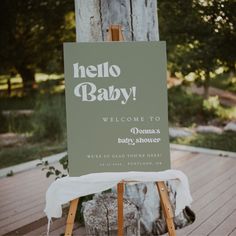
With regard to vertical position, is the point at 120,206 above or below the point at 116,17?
below

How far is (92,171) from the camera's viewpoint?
2.47m

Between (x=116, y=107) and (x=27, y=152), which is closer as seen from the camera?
(x=116, y=107)

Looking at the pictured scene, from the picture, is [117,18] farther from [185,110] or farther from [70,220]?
[185,110]

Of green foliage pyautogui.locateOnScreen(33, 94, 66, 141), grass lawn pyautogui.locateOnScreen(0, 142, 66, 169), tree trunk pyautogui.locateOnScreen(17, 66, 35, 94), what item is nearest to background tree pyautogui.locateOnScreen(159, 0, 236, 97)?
green foliage pyautogui.locateOnScreen(33, 94, 66, 141)

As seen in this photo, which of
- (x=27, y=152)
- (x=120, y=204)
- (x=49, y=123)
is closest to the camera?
(x=120, y=204)

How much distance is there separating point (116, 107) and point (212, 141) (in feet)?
13.8

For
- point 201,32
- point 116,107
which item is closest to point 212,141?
point 201,32

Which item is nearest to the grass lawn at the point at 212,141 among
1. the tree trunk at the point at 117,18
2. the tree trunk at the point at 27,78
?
the tree trunk at the point at 117,18

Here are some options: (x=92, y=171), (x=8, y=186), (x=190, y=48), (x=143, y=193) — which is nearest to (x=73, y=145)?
(x=92, y=171)

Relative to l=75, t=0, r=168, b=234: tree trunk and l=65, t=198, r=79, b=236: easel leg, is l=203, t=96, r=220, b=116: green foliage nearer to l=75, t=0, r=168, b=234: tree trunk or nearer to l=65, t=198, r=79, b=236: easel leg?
l=75, t=0, r=168, b=234: tree trunk

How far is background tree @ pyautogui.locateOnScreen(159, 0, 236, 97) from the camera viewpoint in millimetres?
5461

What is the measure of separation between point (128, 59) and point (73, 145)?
0.55 meters

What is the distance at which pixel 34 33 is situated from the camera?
358 inches

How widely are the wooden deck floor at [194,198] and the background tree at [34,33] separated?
3.67 meters
